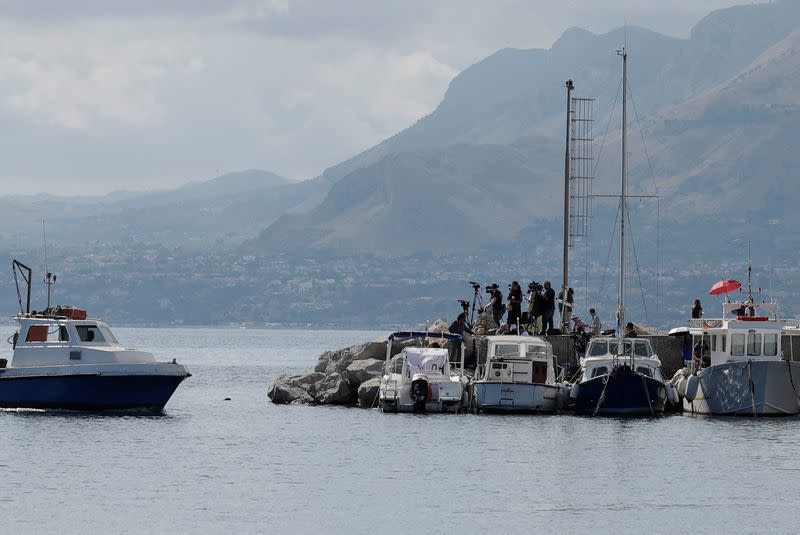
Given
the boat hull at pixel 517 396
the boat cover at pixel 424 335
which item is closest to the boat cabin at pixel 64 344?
the boat cover at pixel 424 335

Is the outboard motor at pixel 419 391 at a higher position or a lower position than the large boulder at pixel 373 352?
lower

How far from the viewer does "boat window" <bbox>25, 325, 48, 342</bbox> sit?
191 feet

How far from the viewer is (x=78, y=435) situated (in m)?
53.5

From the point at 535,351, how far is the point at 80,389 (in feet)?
54.5

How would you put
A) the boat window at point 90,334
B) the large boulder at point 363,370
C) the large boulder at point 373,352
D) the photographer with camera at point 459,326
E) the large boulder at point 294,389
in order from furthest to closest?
1. the large boulder at point 373,352
2. the large boulder at point 294,389
3. the large boulder at point 363,370
4. the photographer with camera at point 459,326
5. the boat window at point 90,334

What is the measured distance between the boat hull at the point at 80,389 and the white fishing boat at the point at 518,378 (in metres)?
11.2

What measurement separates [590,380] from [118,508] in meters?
25.2

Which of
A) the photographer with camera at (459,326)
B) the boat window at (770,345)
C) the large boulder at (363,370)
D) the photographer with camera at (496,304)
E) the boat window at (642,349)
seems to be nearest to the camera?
the boat window at (770,345)

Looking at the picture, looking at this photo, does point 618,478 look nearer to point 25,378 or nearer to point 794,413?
point 794,413

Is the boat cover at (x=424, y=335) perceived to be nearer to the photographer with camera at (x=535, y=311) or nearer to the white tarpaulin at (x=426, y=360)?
the white tarpaulin at (x=426, y=360)

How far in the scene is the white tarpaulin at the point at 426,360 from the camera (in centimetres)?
6159

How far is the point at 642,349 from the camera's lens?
6016cm

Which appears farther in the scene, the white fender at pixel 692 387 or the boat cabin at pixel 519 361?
the white fender at pixel 692 387

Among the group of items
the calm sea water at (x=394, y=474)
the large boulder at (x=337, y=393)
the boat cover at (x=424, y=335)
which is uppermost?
the boat cover at (x=424, y=335)
